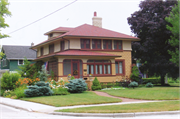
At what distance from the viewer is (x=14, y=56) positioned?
160 ft

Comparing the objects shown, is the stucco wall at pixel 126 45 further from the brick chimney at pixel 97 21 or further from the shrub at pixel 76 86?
the shrub at pixel 76 86

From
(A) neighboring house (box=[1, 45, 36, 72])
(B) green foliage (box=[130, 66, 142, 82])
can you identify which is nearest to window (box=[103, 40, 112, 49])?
(B) green foliage (box=[130, 66, 142, 82])

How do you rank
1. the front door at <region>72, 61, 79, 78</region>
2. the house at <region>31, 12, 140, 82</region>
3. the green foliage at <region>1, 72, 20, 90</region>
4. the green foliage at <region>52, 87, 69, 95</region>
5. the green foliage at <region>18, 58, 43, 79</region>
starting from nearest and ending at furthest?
the green foliage at <region>52, 87, 69, 95</region> → the green foliage at <region>1, 72, 20, 90</region> → the house at <region>31, 12, 140, 82</region> → the front door at <region>72, 61, 79, 78</region> → the green foliage at <region>18, 58, 43, 79</region>

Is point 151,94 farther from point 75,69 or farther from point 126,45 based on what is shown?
point 126,45

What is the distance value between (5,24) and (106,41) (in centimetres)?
1508

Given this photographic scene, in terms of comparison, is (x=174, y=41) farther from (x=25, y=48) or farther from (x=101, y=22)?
(x=25, y=48)

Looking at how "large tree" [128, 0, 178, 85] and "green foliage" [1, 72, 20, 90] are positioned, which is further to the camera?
"large tree" [128, 0, 178, 85]

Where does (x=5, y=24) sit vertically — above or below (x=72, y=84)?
above

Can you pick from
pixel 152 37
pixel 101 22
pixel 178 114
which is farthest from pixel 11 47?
pixel 178 114

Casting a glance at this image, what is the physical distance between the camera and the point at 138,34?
116 ft

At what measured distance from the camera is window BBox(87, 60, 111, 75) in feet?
95.3

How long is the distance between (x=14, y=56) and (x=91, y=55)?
2555cm

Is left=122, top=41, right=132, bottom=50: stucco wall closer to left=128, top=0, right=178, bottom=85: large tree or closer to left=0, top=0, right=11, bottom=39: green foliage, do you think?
left=128, top=0, right=178, bottom=85: large tree

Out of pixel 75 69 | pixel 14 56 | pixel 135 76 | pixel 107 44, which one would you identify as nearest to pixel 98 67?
Answer: pixel 75 69
